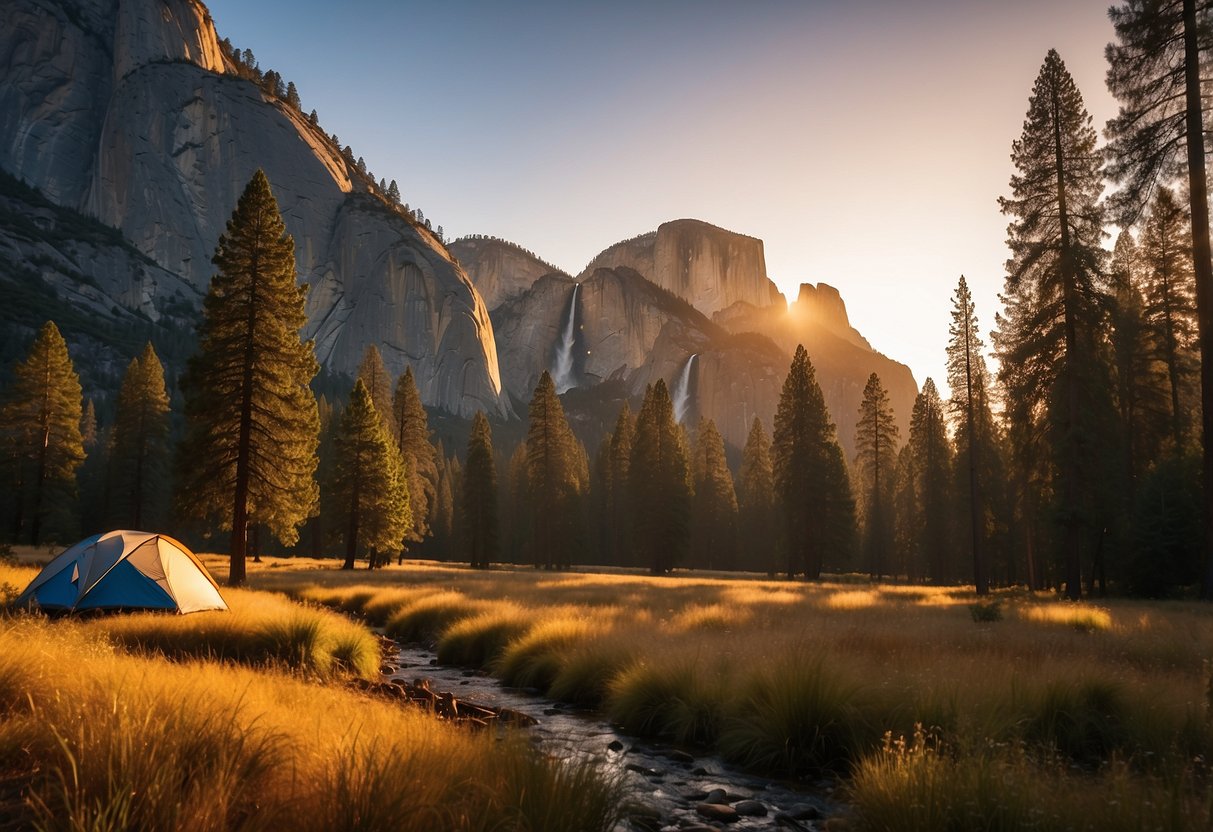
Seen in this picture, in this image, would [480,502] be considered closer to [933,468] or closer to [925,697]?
[933,468]

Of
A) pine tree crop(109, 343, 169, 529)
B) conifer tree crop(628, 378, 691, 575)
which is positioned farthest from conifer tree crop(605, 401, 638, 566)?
pine tree crop(109, 343, 169, 529)

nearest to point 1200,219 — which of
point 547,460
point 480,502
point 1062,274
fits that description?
point 1062,274

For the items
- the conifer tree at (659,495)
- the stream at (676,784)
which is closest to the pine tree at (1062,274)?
the stream at (676,784)

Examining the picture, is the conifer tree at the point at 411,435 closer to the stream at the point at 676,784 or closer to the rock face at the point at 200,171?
the stream at the point at 676,784

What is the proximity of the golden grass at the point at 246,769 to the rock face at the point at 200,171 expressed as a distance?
153 m

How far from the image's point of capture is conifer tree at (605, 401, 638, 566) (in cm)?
7725

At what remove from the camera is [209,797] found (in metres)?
3.30

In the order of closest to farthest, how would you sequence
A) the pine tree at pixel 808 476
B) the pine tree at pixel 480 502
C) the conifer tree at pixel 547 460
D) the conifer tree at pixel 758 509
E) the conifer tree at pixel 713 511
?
the pine tree at pixel 808 476
the conifer tree at pixel 547 460
the pine tree at pixel 480 502
the conifer tree at pixel 713 511
the conifer tree at pixel 758 509

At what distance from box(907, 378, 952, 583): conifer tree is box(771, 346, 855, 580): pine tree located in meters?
7.59

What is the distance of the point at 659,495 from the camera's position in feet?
194

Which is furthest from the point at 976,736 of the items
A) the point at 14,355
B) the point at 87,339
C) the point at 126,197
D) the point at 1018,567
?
the point at 126,197

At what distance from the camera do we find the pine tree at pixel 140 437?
53375 mm

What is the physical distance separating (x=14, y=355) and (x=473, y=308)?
88.7 m

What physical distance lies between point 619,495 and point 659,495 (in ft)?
68.2
